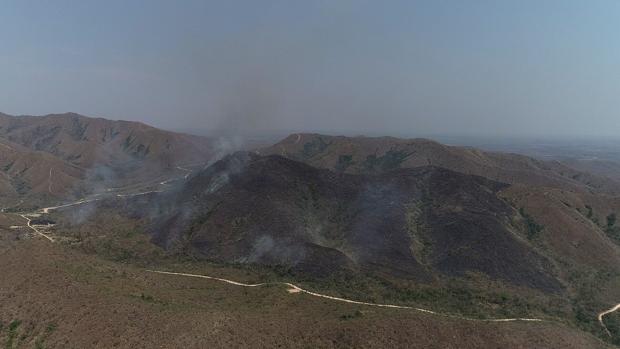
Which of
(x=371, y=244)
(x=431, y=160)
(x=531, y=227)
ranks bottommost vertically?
(x=371, y=244)

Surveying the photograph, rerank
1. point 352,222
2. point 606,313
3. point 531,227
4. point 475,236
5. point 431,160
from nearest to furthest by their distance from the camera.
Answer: point 606,313 < point 475,236 < point 531,227 < point 352,222 < point 431,160

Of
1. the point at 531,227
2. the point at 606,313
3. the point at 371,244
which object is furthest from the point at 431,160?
the point at 606,313

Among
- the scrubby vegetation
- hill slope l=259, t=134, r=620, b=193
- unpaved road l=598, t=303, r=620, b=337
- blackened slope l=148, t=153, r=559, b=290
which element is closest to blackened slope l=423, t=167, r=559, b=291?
blackened slope l=148, t=153, r=559, b=290

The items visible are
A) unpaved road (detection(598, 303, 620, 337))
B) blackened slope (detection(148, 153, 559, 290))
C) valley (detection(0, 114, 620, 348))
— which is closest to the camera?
unpaved road (detection(598, 303, 620, 337))

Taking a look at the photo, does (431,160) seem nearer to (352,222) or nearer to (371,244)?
(352,222)

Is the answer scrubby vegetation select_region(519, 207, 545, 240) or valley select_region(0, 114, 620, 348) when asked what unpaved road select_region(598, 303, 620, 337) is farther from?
scrubby vegetation select_region(519, 207, 545, 240)

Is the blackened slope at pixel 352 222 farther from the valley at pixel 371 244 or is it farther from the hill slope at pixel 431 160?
the hill slope at pixel 431 160

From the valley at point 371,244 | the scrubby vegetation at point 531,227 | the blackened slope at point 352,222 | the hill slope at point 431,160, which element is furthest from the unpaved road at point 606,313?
the hill slope at point 431,160

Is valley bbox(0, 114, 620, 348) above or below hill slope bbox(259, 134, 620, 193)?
below
